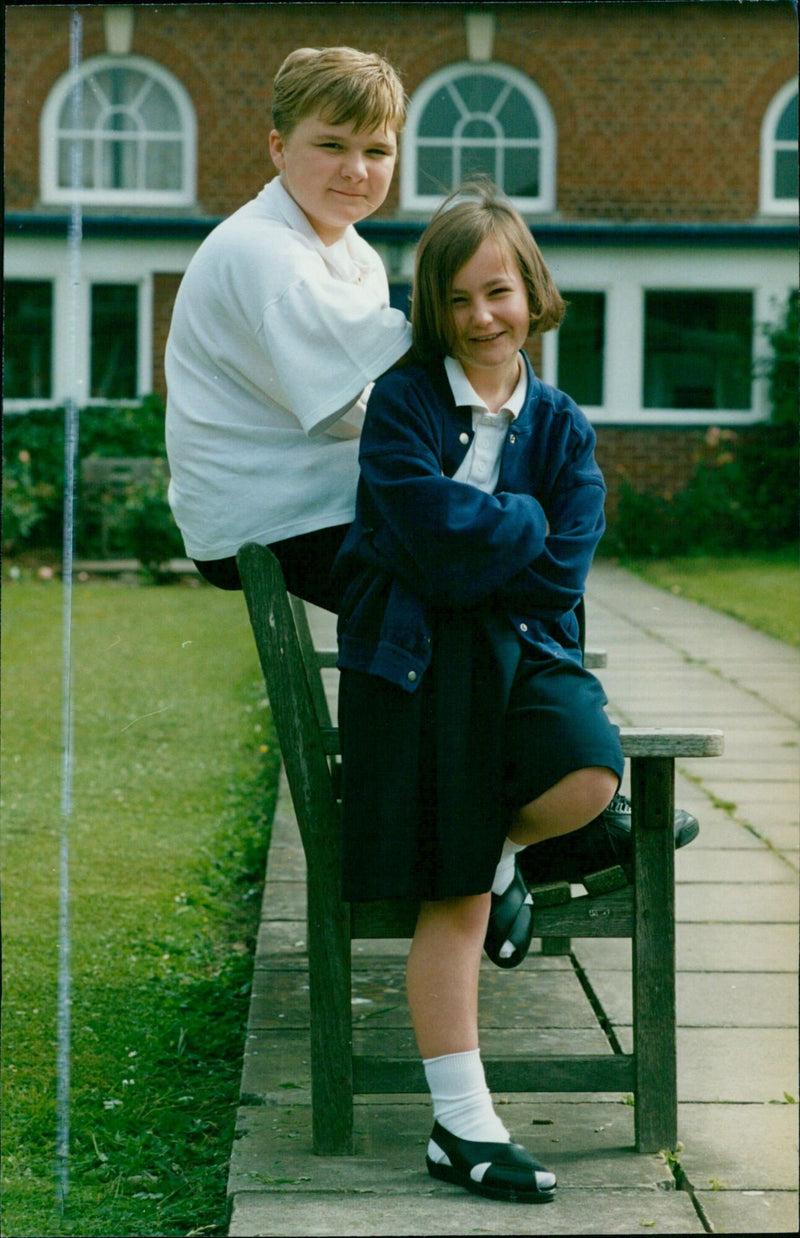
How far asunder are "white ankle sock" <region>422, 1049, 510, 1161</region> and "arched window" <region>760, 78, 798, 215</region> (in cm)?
1617

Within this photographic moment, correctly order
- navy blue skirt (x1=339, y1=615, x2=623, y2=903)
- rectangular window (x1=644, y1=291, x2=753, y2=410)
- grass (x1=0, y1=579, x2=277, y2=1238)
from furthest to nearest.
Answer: rectangular window (x1=644, y1=291, x2=753, y2=410), grass (x1=0, y1=579, x2=277, y2=1238), navy blue skirt (x1=339, y1=615, x2=623, y2=903)

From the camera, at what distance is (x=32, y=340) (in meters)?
17.6

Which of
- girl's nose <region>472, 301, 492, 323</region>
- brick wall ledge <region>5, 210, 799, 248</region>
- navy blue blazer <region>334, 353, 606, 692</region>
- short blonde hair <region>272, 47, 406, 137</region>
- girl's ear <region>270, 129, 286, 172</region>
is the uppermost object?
brick wall ledge <region>5, 210, 799, 248</region>

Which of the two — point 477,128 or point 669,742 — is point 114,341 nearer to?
point 477,128

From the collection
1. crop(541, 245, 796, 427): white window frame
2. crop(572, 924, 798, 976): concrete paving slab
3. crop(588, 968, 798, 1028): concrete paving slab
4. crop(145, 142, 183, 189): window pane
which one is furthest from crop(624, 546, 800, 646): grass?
crop(145, 142, 183, 189): window pane

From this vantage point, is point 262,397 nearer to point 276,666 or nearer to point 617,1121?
point 276,666

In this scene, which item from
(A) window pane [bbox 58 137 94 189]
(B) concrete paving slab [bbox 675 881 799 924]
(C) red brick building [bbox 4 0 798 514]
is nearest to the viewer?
(B) concrete paving slab [bbox 675 881 799 924]

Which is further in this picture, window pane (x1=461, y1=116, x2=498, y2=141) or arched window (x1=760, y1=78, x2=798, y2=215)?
arched window (x1=760, y1=78, x2=798, y2=215)

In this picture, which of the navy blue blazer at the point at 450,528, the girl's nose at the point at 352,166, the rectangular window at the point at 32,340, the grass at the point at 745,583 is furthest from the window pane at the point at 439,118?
the navy blue blazer at the point at 450,528

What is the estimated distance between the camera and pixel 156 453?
16.0 m

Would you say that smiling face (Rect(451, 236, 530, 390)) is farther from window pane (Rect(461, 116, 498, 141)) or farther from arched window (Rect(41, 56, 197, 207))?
arched window (Rect(41, 56, 197, 207))

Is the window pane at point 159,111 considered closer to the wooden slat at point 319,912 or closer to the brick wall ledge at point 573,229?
the brick wall ledge at point 573,229

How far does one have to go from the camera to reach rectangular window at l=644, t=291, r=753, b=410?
17.9m

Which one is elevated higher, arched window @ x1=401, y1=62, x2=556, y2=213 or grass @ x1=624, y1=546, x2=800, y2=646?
arched window @ x1=401, y1=62, x2=556, y2=213
